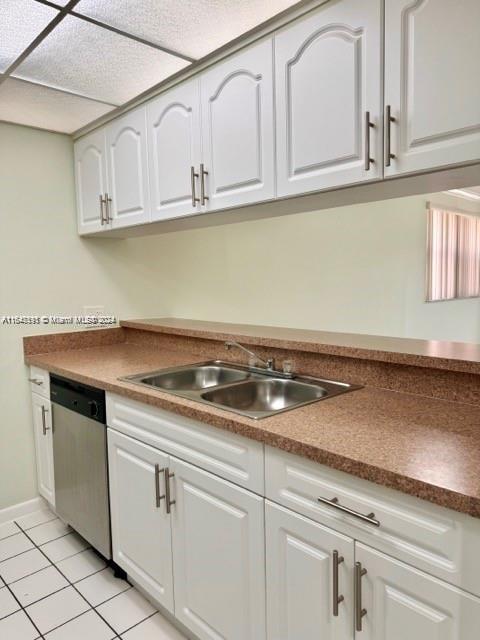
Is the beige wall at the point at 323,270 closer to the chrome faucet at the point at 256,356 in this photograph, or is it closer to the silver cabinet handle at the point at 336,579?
the chrome faucet at the point at 256,356

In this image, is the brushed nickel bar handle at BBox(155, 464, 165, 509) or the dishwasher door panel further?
the dishwasher door panel

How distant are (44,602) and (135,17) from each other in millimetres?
2216

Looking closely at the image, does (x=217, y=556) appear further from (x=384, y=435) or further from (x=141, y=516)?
(x=384, y=435)

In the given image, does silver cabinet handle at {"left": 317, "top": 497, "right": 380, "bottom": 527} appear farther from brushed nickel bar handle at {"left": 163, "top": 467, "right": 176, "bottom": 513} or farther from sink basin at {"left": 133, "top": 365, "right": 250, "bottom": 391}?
sink basin at {"left": 133, "top": 365, "right": 250, "bottom": 391}

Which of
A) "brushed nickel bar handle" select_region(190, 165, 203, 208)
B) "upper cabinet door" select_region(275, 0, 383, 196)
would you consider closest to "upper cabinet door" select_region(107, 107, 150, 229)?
"brushed nickel bar handle" select_region(190, 165, 203, 208)

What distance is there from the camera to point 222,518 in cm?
137

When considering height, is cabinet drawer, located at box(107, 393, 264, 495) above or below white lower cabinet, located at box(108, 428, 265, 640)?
above

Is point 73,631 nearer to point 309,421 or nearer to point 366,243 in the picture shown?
point 309,421

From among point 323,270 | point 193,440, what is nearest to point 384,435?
point 193,440

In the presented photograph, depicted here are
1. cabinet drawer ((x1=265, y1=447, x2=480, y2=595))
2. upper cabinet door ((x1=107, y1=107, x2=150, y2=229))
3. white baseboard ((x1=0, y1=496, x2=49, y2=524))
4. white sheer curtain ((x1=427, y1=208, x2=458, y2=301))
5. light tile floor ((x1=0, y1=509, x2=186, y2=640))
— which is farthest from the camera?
white sheer curtain ((x1=427, y1=208, x2=458, y2=301))

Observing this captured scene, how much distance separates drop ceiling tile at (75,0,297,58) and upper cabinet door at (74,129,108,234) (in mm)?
913

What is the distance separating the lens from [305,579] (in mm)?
1139

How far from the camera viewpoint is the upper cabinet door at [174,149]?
6.03ft

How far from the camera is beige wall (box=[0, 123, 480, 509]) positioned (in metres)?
2.46
